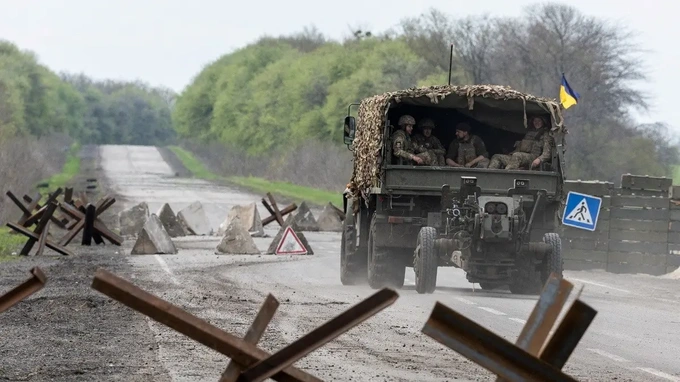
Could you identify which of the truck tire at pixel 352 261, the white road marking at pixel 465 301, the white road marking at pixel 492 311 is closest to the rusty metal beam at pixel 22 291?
the white road marking at pixel 492 311

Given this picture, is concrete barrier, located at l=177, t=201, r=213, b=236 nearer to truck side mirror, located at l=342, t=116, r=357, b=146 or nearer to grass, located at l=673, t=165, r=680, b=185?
truck side mirror, located at l=342, t=116, r=357, b=146

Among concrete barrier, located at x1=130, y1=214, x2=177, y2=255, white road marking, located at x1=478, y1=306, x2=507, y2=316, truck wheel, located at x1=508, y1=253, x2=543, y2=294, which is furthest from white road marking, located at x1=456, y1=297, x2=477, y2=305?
concrete barrier, located at x1=130, y1=214, x2=177, y2=255

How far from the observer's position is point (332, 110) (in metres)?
99.0

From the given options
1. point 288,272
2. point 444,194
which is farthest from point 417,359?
point 288,272

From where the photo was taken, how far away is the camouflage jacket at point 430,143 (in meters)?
20.9

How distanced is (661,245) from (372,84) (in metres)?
64.4

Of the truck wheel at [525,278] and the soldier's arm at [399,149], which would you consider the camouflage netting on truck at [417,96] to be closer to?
the soldier's arm at [399,149]

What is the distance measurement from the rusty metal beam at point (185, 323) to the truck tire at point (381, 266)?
15204 mm

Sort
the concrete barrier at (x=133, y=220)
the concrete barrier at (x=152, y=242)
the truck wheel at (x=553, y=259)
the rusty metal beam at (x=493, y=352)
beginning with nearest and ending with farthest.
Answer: the rusty metal beam at (x=493, y=352) → the truck wheel at (x=553, y=259) → the concrete barrier at (x=152, y=242) → the concrete barrier at (x=133, y=220)

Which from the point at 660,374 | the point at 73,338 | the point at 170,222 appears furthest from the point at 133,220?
the point at 660,374

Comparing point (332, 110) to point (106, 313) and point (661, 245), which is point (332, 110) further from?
point (106, 313)

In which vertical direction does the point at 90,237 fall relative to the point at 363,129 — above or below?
below

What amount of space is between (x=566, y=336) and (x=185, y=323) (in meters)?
1.34

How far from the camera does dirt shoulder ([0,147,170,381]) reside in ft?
34.1
